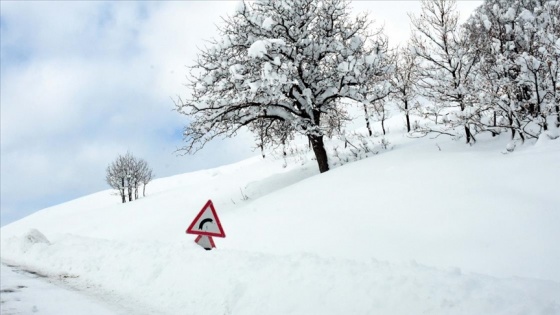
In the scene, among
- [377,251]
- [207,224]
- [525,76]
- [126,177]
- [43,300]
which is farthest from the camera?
[126,177]

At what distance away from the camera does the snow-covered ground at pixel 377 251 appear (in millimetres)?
4496

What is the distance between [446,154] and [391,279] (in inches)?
274

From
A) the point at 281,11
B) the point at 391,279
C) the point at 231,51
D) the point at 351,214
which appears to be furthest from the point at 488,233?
the point at 231,51

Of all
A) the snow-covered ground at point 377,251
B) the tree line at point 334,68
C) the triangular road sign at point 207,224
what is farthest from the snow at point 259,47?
the triangular road sign at point 207,224

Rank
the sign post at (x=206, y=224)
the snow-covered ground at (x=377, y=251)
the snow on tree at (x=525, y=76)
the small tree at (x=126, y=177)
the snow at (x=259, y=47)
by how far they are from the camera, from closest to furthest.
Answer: the snow-covered ground at (x=377, y=251) < the sign post at (x=206, y=224) < the snow on tree at (x=525, y=76) < the snow at (x=259, y=47) < the small tree at (x=126, y=177)

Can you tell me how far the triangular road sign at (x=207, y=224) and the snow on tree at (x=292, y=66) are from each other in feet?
19.2

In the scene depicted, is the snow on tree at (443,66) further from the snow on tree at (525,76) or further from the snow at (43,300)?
the snow at (43,300)

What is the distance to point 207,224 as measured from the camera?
7.34 m

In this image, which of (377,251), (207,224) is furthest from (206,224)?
(377,251)

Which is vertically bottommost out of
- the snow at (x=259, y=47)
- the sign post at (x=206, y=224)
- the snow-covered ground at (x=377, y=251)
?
the snow-covered ground at (x=377, y=251)

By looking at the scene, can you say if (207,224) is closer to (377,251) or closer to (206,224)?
(206,224)

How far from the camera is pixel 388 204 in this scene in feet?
26.5

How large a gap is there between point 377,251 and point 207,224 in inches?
128

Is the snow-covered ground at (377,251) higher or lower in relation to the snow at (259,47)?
lower
